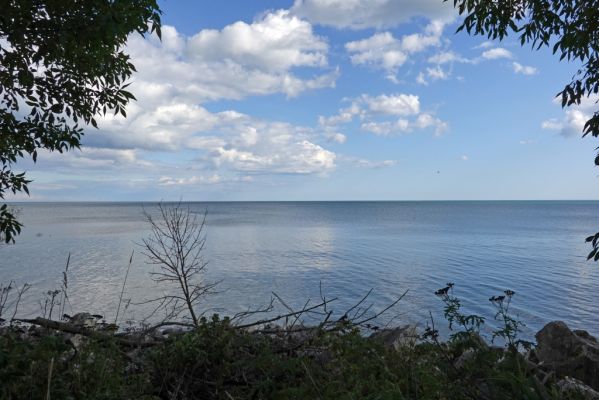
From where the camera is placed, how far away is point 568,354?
29.0ft

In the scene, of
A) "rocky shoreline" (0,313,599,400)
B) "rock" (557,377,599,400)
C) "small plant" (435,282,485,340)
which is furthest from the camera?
"small plant" (435,282,485,340)

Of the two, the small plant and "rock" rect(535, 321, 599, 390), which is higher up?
the small plant

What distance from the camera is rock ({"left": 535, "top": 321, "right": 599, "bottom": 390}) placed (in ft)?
26.2

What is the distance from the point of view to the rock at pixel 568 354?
7973 mm

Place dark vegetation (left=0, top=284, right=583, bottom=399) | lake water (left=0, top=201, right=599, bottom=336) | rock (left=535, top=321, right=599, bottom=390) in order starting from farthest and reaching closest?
1. lake water (left=0, top=201, right=599, bottom=336)
2. rock (left=535, top=321, right=599, bottom=390)
3. dark vegetation (left=0, top=284, right=583, bottom=399)

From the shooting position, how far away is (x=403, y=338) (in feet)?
27.6

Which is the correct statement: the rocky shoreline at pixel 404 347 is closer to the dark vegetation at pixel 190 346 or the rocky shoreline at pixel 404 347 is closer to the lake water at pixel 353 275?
the dark vegetation at pixel 190 346

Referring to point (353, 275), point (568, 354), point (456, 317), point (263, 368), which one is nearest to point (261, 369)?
point (263, 368)

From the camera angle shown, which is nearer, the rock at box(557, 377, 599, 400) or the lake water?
the rock at box(557, 377, 599, 400)

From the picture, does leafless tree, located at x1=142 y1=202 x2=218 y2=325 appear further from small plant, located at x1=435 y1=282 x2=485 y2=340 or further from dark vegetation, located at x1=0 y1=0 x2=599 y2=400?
small plant, located at x1=435 y1=282 x2=485 y2=340

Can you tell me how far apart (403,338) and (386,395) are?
5573 mm

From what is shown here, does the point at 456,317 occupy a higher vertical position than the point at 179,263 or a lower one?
higher

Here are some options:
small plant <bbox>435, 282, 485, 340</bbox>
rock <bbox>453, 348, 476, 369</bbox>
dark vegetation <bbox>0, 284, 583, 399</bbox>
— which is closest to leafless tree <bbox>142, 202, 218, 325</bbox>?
dark vegetation <bbox>0, 284, 583, 399</bbox>

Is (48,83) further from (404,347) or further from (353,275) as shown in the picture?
(353,275)
